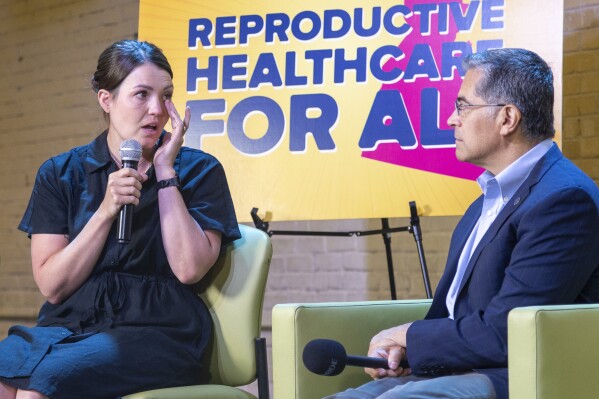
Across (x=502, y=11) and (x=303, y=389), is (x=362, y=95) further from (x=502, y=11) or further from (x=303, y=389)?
(x=303, y=389)

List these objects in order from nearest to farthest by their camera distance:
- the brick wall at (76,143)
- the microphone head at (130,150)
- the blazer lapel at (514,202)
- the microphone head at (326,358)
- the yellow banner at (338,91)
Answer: the microphone head at (326,358)
the blazer lapel at (514,202)
the microphone head at (130,150)
the yellow banner at (338,91)
the brick wall at (76,143)

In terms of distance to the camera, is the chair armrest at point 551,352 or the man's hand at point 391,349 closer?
the chair armrest at point 551,352

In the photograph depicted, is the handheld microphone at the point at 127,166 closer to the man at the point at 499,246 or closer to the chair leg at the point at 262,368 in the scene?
the chair leg at the point at 262,368

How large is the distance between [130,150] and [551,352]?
3.52 feet

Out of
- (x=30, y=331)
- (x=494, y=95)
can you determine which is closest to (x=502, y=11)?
(x=494, y=95)

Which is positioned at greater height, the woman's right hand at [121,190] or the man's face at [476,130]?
Result: the man's face at [476,130]

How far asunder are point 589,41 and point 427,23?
0.73 metres

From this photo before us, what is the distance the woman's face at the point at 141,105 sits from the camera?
232 cm

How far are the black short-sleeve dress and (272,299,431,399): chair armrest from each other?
25 cm

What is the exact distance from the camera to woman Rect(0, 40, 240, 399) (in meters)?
2.03

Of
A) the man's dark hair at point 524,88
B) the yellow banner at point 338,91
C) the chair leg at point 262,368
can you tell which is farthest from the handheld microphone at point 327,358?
the yellow banner at point 338,91

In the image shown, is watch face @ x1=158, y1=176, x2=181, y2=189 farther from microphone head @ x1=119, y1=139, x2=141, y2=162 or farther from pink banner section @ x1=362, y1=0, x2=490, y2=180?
pink banner section @ x1=362, y1=0, x2=490, y2=180

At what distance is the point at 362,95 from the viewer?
3334mm

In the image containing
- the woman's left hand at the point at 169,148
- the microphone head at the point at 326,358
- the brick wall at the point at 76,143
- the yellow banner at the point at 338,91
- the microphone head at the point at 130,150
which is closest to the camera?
the microphone head at the point at 326,358
